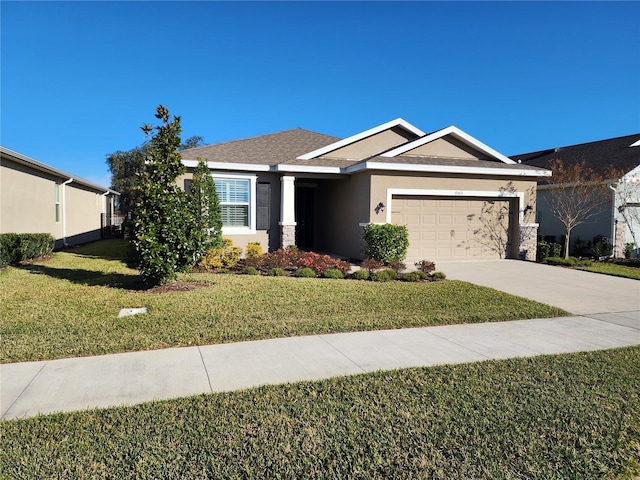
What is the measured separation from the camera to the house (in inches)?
529

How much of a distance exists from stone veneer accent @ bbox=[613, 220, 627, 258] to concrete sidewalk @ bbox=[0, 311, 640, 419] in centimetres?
1147

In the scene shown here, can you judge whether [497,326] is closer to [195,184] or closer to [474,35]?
[195,184]

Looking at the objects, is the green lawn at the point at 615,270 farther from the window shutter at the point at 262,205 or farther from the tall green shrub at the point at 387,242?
the window shutter at the point at 262,205

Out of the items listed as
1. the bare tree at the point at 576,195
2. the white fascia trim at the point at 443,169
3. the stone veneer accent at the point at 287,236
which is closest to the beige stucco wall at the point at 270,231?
the stone veneer accent at the point at 287,236

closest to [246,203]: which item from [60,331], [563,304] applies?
[60,331]

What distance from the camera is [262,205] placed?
13883 mm

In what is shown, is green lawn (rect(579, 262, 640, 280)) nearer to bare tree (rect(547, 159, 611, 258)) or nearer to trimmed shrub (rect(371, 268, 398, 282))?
bare tree (rect(547, 159, 611, 258))

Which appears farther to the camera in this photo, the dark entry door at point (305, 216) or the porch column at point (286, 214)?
the dark entry door at point (305, 216)

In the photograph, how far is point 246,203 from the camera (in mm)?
13836

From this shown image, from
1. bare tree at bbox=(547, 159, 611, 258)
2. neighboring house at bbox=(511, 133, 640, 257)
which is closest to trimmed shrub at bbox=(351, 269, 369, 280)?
bare tree at bbox=(547, 159, 611, 258)

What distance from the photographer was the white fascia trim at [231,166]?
12.9 m

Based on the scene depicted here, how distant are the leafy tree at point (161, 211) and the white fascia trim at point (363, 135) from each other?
21.8ft

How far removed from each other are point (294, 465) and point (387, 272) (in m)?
7.72

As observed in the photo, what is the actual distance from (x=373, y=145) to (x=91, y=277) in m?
10.3
